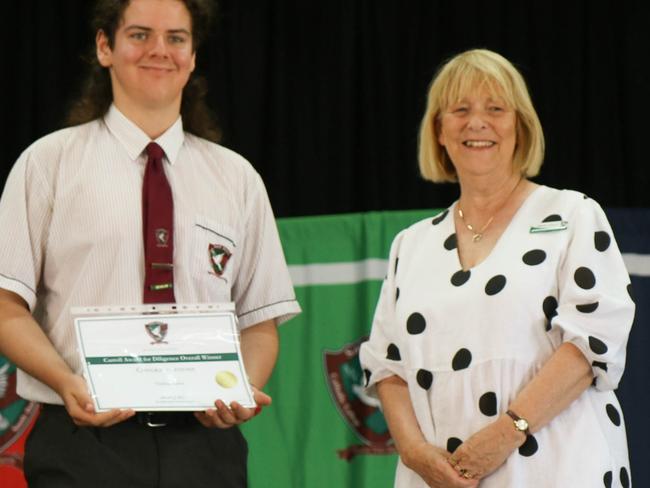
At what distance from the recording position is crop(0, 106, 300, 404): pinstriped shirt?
8.39ft

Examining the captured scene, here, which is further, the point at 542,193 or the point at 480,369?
the point at 542,193

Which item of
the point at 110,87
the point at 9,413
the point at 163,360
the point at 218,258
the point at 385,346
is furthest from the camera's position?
the point at 9,413

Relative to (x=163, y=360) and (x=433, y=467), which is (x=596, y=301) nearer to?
(x=433, y=467)

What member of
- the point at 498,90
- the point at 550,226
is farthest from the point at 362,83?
the point at 550,226

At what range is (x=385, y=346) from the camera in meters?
3.08

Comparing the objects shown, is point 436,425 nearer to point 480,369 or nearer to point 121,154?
point 480,369

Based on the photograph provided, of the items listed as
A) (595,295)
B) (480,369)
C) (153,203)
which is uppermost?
→ (153,203)

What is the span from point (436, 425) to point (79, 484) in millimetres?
874

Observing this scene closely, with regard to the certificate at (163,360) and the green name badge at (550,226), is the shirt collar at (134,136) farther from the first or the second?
the green name badge at (550,226)

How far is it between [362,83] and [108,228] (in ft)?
7.37

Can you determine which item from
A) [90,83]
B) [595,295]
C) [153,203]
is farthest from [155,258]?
[595,295]

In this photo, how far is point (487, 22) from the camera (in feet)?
14.9

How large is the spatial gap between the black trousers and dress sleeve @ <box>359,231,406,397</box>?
631mm

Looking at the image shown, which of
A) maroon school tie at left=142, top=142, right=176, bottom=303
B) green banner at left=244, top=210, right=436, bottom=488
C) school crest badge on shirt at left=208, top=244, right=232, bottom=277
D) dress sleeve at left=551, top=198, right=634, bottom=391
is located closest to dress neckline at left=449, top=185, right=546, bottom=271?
dress sleeve at left=551, top=198, right=634, bottom=391
